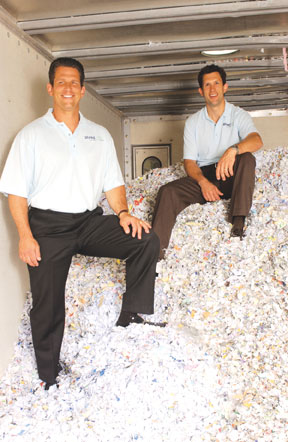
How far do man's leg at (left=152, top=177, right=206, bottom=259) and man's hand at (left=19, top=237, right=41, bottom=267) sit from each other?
975 mm

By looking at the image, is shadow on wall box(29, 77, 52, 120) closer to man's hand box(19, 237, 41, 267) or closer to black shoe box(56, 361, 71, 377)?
man's hand box(19, 237, 41, 267)

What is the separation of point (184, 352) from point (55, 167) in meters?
1.28

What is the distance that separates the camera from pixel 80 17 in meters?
2.62

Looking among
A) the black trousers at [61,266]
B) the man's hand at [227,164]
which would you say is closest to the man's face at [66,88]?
the black trousers at [61,266]

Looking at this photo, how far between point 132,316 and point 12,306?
0.81m

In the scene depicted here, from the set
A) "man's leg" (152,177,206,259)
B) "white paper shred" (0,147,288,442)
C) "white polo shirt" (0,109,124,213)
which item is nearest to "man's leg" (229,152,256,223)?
"white paper shred" (0,147,288,442)

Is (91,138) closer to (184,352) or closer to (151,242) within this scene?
(151,242)

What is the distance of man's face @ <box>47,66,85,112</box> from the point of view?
94.9 inches

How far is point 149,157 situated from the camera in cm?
604

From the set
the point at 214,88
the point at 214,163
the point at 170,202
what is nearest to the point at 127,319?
the point at 170,202

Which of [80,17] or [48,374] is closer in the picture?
[48,374]

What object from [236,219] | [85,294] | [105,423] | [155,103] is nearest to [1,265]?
[85,294]

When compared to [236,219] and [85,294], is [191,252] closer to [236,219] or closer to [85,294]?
[236,219]

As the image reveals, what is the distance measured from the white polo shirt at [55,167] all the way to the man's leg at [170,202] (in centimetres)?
59
